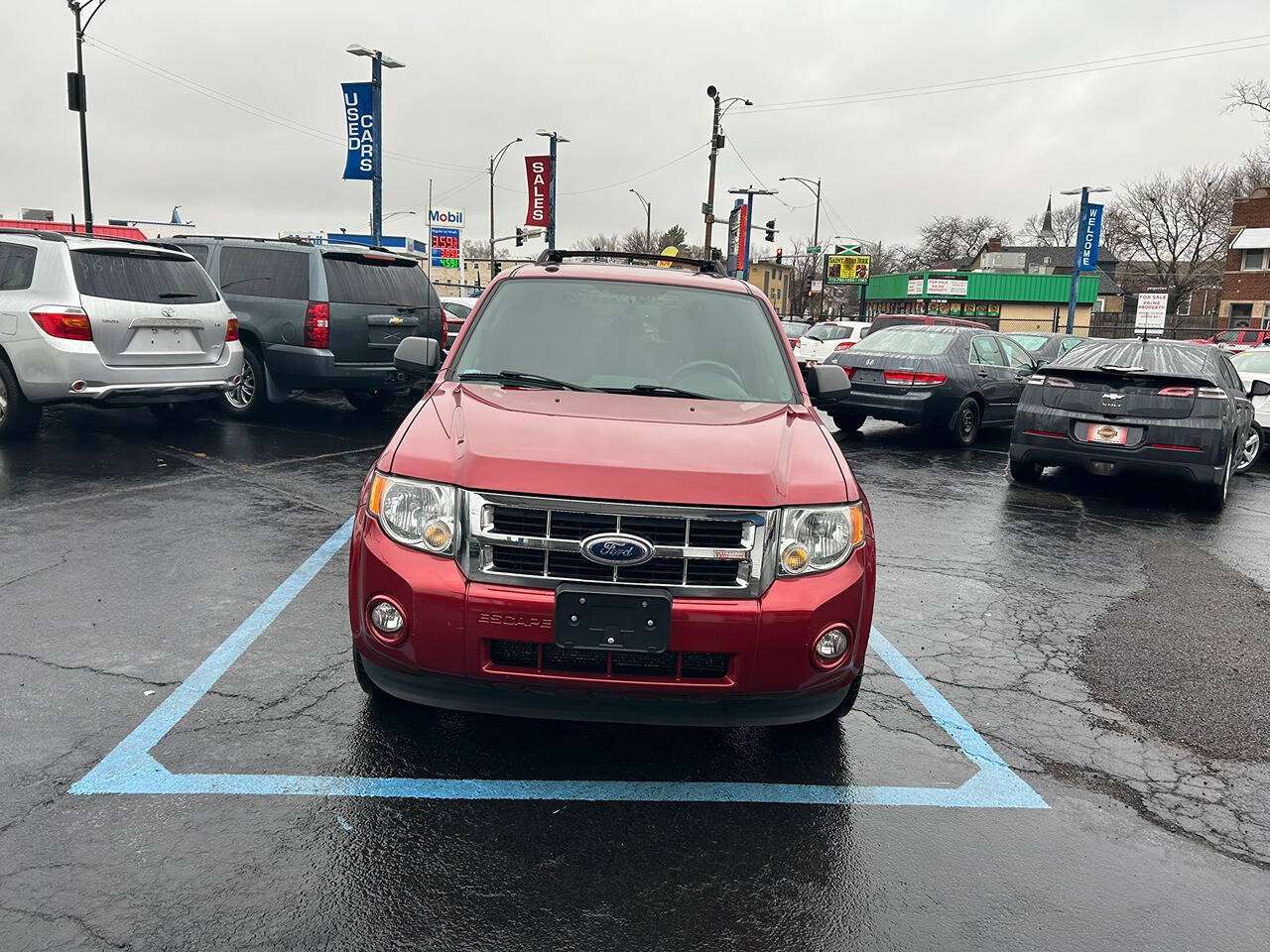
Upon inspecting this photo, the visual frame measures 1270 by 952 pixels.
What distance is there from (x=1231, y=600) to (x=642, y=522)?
4852 mm

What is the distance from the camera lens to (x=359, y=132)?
67.9 ft

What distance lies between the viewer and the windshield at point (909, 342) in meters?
12.3

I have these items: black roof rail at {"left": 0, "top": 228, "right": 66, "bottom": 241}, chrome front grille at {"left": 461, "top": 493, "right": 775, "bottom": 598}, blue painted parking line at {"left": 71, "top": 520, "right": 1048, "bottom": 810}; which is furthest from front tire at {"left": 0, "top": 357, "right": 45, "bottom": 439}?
chrome front grille at {"left": 461, "top": 493, "right": 775, "bottom": 598}

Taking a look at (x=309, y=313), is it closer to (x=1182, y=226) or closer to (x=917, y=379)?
(x=917, y=379)

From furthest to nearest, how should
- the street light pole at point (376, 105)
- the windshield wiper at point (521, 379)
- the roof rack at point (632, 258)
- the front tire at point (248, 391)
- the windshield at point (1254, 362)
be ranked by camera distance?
the street light pole at point (376, 105) → the windshield at point (1254, 362) → the front tire at point (248, 391) → the roof rack at point (632, 258) → the windshield wiper at point (521, 379)

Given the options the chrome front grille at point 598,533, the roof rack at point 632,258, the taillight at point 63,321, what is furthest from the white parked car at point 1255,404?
the taillight at point 63,321

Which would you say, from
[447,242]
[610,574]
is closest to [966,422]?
[610,574]

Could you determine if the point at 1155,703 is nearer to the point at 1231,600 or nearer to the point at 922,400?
the point at 1231,600

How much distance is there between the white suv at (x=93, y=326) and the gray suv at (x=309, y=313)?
4.79ft

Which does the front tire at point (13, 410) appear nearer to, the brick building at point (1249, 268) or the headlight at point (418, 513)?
the headlight at point (418, 513)

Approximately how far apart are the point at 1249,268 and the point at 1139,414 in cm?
5556

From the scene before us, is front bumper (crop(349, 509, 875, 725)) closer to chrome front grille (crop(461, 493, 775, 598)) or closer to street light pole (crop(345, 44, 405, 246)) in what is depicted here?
chrome front grille (crop(461, 493, 775, 598))

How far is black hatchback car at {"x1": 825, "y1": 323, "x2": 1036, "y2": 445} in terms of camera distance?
11977 mm

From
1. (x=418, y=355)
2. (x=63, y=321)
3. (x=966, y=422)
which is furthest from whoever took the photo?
(x=966, y=422)
